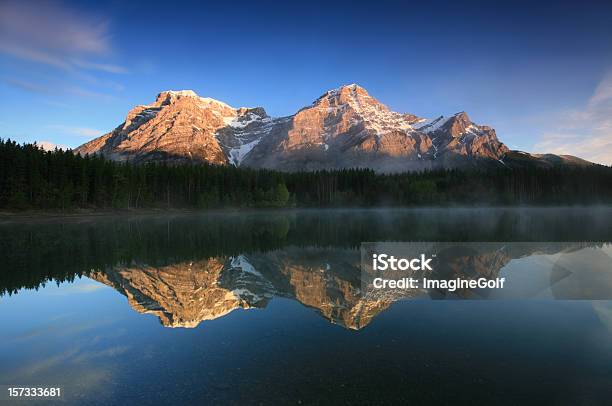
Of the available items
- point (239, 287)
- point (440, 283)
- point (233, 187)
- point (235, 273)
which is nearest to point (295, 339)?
point (239, 287)

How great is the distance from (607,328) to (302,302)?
39.5 ft

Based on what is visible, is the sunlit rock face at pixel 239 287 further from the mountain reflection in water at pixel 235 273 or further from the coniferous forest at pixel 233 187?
the coniferous forest at pixel 233 187

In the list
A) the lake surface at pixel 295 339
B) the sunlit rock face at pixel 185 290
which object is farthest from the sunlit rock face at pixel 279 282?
the lake surface at pixel 295 339

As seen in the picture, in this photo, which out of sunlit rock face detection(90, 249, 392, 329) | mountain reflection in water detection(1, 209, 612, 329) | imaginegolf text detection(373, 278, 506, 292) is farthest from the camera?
imaginegolf text detection(373, 278, 506, 292)

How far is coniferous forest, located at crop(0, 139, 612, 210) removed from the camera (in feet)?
305

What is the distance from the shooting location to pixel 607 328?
13.3 metres

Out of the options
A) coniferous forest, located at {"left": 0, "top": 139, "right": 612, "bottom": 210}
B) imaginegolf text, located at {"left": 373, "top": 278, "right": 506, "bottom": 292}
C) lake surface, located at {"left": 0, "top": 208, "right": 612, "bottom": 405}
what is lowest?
lake surface, located at {"left": 0, "top": 208, "right": 612, "bottom": 405}

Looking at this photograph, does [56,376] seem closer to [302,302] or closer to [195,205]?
[302,302]

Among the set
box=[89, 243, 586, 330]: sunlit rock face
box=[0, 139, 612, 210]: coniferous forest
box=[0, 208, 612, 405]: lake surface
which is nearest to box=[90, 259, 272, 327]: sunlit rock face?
box=[89, 243, 586, 330]: sunlit rock face

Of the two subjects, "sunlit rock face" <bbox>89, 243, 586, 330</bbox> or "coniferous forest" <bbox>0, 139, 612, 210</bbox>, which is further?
"coniferous forest" <bbox>0, 139, 612, 210</bbox>

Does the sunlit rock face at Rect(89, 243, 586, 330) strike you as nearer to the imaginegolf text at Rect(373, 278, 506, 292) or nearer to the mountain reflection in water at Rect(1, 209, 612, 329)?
the mountain reflection in water at Rect(1, 209, 612, 329)

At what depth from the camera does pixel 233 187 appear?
154875 mm

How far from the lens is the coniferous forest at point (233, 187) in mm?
93062

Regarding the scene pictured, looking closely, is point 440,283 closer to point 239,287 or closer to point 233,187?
point 239,287
